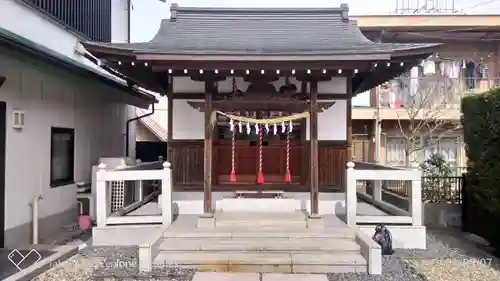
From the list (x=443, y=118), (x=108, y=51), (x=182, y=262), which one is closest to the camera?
(x=182, y=262)

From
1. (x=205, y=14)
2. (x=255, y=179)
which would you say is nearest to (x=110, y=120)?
(x=205, y=14)

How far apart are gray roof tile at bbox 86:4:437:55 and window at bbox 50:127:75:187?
114 inches

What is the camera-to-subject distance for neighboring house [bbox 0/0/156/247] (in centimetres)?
687

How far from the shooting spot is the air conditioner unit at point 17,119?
707 centimetres

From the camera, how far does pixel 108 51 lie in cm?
707

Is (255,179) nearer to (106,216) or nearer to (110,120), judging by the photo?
(106,216)

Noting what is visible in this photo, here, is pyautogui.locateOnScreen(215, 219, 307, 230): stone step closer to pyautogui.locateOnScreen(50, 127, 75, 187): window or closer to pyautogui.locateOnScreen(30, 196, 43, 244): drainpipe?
pyautogui.locateOnScreen(30, 196, 43, 244): drainpipe

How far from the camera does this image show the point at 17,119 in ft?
23.5

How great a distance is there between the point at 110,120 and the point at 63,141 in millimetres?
3442

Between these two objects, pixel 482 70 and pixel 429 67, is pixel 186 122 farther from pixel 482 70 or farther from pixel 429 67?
pixel 482 70

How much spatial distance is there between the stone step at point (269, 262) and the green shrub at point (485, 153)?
100 inches

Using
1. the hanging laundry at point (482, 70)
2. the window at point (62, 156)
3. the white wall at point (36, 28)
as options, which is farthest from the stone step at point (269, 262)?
the hanging laundry at point (482, 70)

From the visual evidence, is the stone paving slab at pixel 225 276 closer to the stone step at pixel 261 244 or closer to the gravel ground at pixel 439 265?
the stone step at pixel 261 244

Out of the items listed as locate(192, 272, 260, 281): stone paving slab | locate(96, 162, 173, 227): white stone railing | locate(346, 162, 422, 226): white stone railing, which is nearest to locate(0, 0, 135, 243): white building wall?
locate(96, 162, 173, 227): white stone railing
